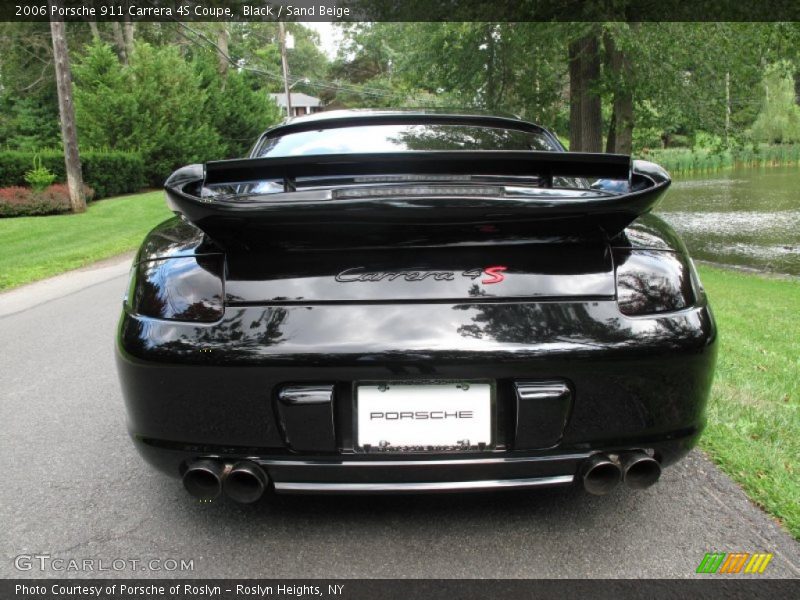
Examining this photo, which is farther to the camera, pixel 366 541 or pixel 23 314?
pixel 23 314

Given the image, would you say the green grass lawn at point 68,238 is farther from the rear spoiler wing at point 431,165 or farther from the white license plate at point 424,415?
the white license plate at point 424,415

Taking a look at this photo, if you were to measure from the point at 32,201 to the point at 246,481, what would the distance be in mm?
17654

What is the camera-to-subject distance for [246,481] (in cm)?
180

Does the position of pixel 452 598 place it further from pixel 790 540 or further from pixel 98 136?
pixel 98 136

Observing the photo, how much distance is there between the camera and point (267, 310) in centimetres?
177

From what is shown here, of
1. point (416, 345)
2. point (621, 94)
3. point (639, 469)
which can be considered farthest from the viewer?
point (621, 94)

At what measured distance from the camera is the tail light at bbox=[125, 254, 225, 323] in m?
1.80

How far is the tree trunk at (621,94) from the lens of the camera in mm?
11406

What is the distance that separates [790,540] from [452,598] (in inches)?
44.7

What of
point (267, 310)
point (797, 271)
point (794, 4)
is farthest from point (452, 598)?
point (797, 271)

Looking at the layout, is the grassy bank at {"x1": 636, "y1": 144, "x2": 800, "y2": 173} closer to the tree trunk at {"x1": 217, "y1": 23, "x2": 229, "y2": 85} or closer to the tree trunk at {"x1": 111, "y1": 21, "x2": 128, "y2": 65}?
the tree trunk at {"x1": 217, "y1": 23, "x2": 229, "y2": 85}

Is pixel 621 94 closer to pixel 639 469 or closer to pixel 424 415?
pixel 639 469

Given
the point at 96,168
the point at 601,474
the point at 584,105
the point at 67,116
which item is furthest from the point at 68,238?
the point at 601,474

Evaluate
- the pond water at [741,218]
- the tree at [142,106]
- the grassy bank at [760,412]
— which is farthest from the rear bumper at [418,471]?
the tree at [142,106]
